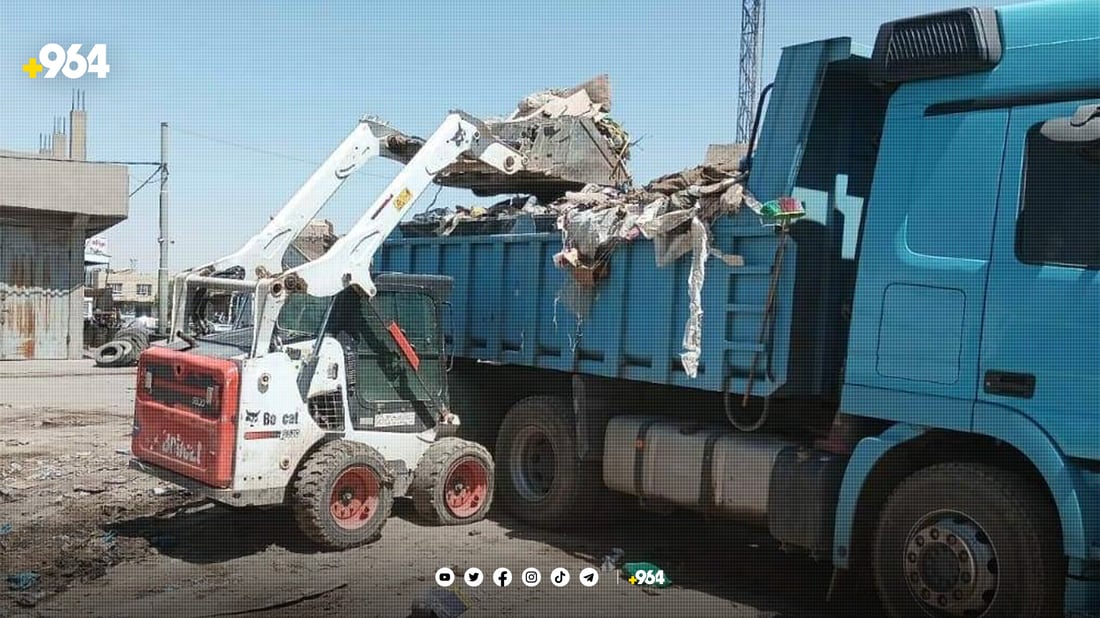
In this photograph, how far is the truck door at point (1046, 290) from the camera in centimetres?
457

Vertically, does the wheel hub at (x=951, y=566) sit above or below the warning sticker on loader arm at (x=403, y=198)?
below

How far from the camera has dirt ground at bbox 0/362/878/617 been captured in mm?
5996

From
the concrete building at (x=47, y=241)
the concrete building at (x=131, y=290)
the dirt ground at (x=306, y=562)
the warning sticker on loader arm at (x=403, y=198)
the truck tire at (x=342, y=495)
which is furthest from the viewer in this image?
the concrete building at (x=131, y=290)

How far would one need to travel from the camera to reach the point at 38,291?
25609 millimetres

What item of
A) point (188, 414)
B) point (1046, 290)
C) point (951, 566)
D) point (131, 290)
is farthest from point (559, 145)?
point (131, 290)

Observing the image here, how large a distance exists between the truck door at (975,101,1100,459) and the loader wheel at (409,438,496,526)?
13.4ft

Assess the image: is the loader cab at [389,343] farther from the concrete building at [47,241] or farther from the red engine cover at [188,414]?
the concrete building at [47,241]

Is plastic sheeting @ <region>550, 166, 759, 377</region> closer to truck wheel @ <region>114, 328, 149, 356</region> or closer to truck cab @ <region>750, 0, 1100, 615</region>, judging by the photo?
truck cab @ <region>750, 0, 1100, 615</region>

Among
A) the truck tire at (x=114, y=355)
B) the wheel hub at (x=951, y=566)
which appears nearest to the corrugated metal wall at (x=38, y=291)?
the truck tire at (x=114, y=355)

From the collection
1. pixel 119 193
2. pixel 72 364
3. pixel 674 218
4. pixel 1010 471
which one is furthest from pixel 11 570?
pixel 119 193

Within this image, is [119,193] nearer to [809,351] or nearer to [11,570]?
[11,570]

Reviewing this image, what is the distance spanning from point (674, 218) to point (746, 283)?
26.5 inches

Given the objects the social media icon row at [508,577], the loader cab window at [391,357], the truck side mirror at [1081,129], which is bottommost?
the social media icon row at [508,577]

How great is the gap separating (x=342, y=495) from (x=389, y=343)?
3.99 ft
